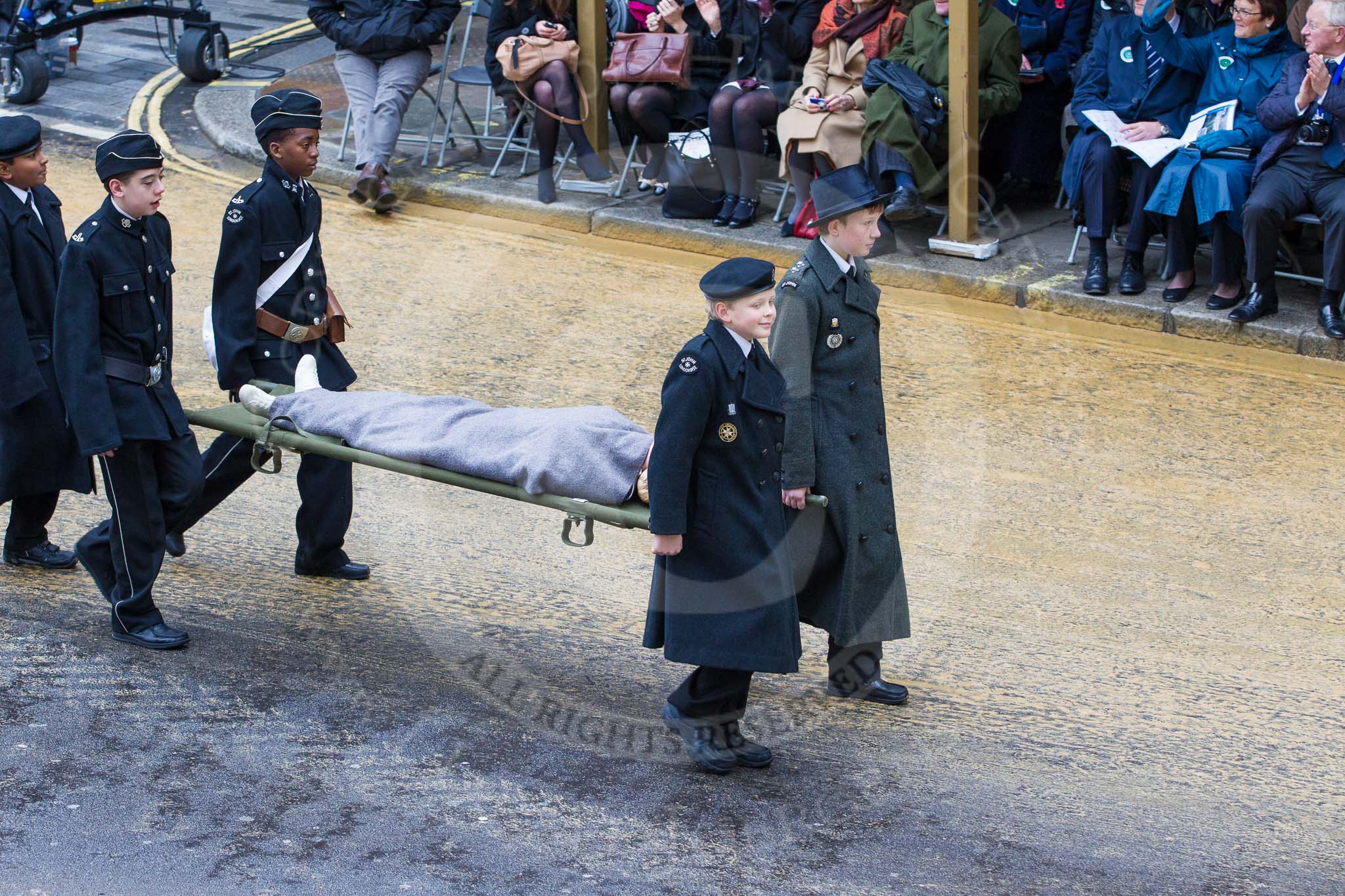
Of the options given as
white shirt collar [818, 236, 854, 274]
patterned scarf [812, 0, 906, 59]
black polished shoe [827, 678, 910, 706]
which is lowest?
A: black polished shoe [827, 678, 910, 706]

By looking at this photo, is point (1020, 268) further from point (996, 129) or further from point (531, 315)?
point (531, 315)

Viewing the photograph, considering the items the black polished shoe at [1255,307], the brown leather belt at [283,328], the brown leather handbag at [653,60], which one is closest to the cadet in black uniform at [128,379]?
the brown leather belt at [283,328]

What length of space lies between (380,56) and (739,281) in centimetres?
719

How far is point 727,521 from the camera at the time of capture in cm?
433

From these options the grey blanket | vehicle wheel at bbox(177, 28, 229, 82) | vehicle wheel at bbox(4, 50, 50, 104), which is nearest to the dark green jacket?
the grey blanket

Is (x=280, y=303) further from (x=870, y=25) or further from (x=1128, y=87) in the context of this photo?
(x=1128, y=87)

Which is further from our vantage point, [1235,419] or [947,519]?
[1235,419]

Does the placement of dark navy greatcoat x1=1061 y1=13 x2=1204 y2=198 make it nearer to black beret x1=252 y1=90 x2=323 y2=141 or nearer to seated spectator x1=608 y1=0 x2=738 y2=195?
seated spectator x1=608 y1=0 x2=738 y2=195

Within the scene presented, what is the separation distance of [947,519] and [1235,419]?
175cm

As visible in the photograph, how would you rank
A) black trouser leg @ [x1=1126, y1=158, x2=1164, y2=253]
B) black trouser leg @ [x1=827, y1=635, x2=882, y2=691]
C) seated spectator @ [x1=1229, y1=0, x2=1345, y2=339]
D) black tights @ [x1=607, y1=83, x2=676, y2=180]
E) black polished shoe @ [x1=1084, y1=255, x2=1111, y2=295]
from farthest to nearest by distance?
black tights @ [x1=607, y1=83, x2=676, y2=180] < black polished shoe @ [x1=1084, y1=255, x2=1111, y2=295] < black trouser leg @ [x1=1126, y1=158, x2=1164, y2=253] < seated spectator @ [x1=1229, y1=0, x2=1345, y2=339] < black trouser leg @ [x1=827, y1=635, x2=882, y2=691]

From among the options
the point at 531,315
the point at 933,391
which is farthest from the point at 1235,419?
the point at 531,315

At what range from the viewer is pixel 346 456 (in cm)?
494

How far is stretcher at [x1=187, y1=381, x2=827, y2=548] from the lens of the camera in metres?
4.50

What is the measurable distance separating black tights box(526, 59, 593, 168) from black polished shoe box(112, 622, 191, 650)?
5870mm
